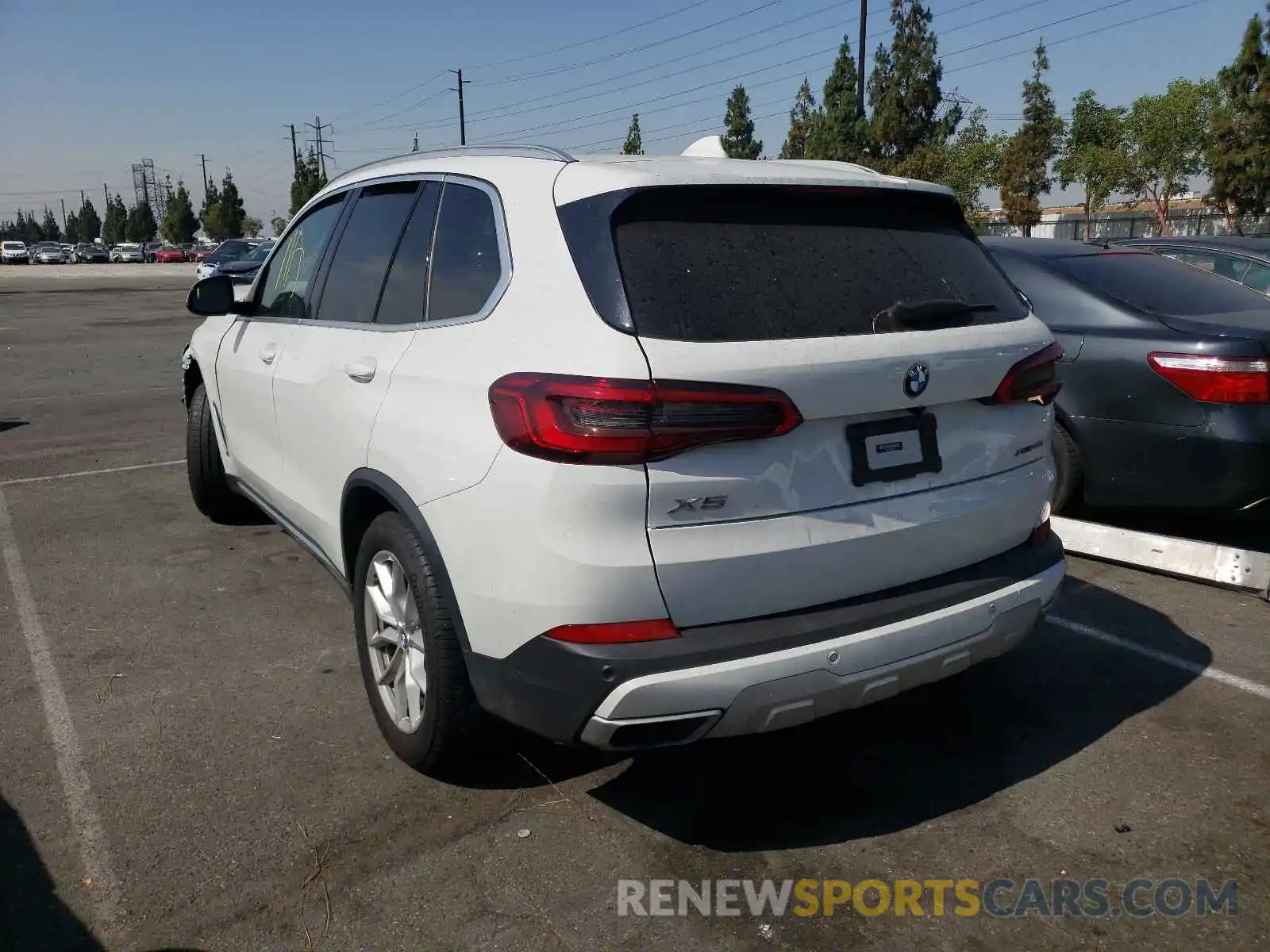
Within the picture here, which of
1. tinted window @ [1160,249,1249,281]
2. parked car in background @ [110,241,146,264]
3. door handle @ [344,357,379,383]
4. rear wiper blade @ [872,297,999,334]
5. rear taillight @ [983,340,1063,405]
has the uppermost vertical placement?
parked car in background @ [110,241,146,264]

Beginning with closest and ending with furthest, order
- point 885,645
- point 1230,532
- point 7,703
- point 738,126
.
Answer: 1. point 885,645
2. point 7,703
3. point 1230,532
4. point 738,126

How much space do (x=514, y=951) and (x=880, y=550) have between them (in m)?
1.33

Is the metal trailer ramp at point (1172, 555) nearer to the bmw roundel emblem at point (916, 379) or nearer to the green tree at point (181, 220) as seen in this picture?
the bmw roundel emblem at point (916, 379)

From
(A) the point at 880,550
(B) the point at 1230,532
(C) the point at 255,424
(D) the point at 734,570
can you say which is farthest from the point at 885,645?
(B) the point at 1230,532

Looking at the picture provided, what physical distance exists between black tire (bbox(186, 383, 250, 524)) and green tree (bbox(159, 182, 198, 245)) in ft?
331

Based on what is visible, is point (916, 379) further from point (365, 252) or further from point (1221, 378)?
point (1221, 378)

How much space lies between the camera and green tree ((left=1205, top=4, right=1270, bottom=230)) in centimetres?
3884

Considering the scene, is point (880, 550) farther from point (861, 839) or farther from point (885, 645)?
point (861, 839)

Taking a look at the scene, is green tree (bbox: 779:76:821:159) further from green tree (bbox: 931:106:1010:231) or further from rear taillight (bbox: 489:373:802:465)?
rear taillight (bbox: 489:373:802:465)

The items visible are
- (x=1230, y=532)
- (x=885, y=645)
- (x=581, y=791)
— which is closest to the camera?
(x=885, y=645)

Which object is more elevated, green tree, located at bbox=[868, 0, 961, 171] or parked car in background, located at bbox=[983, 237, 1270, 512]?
green tree, located at bbox=[868, 0, 961, 171]

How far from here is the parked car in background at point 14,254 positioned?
73.4 meters

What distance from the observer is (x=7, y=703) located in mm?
3686

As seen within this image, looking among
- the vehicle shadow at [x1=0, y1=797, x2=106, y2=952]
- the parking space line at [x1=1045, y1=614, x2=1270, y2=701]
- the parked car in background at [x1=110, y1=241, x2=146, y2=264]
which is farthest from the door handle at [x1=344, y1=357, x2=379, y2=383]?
the parked car in background at [x1=110, y1=241, x2=146, y2=264]
